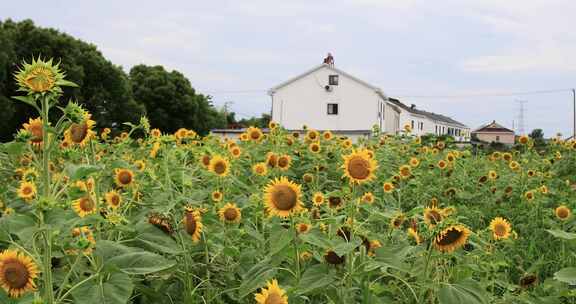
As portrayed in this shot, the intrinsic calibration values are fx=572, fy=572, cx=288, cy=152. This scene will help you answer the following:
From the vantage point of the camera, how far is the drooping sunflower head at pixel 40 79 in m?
1.49

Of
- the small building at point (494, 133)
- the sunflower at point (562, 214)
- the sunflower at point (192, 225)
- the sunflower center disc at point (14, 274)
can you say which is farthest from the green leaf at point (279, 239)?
the small building at point (494, 133)

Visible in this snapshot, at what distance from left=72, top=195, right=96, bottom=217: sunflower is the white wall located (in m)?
35.7

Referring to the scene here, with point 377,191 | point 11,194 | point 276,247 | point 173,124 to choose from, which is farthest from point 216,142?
point 173,124

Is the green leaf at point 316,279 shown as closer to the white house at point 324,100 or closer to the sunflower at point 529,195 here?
the sunflower at point 529,195

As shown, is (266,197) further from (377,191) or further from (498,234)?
(377,191)

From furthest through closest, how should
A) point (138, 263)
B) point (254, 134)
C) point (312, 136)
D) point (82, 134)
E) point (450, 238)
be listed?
1. point (312, 136)
2. point (254, 134)
3. point (82, 134)
4. point (450, 238)
5. point (138, 263)

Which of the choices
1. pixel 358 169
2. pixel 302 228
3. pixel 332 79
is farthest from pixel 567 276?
pixel 332 79

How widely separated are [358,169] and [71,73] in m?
26.8

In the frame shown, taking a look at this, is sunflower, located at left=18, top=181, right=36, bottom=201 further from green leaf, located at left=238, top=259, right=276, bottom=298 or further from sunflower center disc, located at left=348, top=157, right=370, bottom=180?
sunflower center disc, located at left=348, top=157, right=370, bottom=180

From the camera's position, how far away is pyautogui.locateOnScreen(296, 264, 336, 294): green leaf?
168 centimetres

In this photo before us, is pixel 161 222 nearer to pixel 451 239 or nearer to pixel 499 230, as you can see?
pixel 451 239

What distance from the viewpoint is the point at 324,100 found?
38156 millimetres

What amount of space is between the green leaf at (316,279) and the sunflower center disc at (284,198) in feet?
0.78

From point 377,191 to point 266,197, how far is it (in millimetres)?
2817
